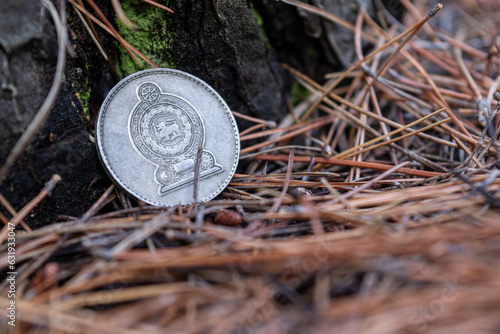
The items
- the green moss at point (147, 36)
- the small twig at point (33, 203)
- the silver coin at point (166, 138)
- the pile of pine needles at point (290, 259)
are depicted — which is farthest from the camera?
the green moss at point (147, 36)

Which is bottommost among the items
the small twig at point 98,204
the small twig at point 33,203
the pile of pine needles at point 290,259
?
the pile of pine needles at point 290,259

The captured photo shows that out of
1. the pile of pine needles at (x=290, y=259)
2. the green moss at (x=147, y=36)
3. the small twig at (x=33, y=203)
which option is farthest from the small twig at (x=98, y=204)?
the green moss at (x=147, y=36)

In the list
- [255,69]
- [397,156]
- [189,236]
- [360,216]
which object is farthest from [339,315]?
[255,69]

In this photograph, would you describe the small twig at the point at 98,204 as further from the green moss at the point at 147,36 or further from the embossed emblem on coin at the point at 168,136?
the green moss at the point at 147,36

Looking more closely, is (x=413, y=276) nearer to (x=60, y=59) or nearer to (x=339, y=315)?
(x=339, y=315)

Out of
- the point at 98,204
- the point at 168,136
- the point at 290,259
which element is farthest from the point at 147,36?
the point at 290,259

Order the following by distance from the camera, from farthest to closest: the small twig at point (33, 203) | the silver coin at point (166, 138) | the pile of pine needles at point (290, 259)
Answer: the silver coin at point (166, 138)
the small twig at point (33, 203)
the pile of pine needles at point (290, 259)
